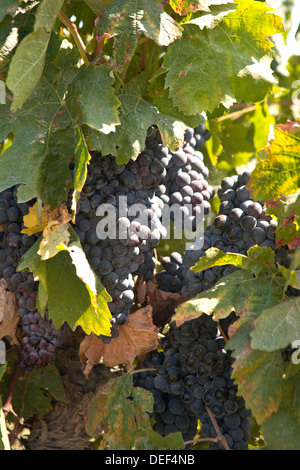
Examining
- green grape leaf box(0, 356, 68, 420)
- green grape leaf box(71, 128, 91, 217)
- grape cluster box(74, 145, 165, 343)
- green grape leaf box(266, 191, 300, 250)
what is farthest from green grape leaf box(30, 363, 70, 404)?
green grape leaf box(266, 191, 300, 250)

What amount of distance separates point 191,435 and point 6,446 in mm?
358

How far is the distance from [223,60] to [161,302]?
1.60 feet

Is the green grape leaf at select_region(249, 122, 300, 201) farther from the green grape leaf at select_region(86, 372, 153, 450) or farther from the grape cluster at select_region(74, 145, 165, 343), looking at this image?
the green grape leaf at select_region(86, 372, 153, 450)

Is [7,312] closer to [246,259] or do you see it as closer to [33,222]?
[33,222]

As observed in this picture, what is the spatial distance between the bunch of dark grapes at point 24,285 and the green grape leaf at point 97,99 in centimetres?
22

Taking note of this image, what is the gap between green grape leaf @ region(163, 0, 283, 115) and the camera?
105 cm

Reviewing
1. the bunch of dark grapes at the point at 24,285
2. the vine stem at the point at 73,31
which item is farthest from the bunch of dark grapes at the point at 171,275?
the vine stem at the point at 73,31

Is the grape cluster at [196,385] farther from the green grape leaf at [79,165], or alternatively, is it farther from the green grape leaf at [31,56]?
the green grape leaf at [31,56]

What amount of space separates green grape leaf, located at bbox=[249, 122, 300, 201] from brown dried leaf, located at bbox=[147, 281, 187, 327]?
0.93 feet

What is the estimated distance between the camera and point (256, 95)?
1090 millimetres

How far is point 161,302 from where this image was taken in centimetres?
119

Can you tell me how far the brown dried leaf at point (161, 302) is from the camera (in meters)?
1.18

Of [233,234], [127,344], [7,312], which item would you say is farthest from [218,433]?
[7,312]

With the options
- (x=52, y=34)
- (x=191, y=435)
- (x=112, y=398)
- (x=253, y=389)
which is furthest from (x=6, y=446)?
(x=52, y=34)
